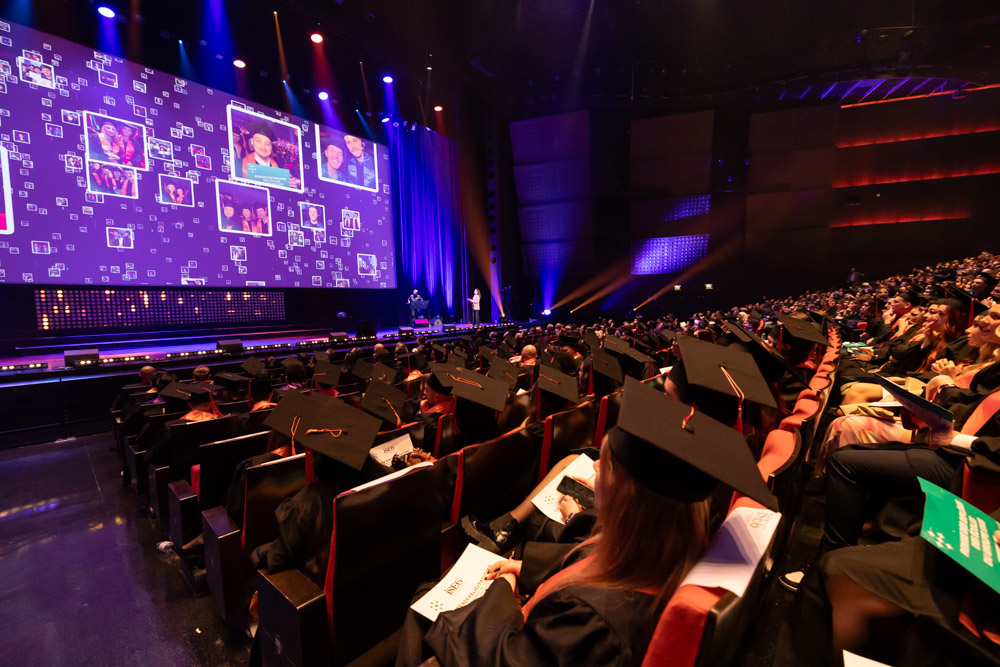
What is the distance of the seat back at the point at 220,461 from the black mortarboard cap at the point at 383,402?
0.65 m

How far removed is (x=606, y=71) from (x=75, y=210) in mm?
14981

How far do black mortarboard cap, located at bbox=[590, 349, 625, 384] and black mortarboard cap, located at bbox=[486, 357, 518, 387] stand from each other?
2.59 ft

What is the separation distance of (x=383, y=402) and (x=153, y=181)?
8.81 meters

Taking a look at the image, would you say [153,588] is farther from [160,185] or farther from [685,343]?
[160,185]

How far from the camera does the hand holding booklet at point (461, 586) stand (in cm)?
144

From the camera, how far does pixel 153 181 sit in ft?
27.6

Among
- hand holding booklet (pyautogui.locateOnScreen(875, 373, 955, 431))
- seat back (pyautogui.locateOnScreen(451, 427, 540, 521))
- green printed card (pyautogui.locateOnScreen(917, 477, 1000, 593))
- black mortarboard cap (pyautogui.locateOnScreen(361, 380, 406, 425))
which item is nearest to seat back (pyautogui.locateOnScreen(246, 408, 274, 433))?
black mortarboard cap (pyautogui.locateOnScreen(361, 380, 406, 425))

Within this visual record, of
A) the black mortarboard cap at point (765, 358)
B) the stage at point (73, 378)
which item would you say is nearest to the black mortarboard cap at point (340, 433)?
the black mortarboard cap at point (765, 358)

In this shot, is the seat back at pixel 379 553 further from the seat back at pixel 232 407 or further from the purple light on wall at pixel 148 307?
the purple light on wall at pixel 148 307

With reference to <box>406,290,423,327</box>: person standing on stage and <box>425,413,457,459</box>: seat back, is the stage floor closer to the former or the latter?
<box>406,290,423,327</box>: person standing on stage

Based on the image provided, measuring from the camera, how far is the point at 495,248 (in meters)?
17.1

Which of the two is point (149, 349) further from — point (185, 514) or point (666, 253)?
point (666, 253)

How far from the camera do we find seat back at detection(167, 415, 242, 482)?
2947 mm

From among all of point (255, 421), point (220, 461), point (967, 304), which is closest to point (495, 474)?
point (220, 461)
